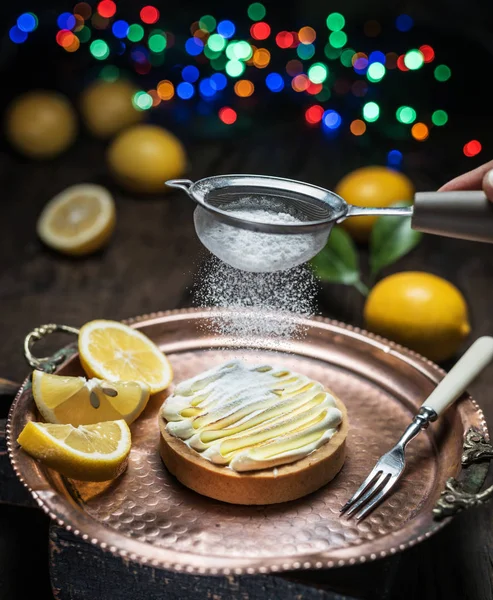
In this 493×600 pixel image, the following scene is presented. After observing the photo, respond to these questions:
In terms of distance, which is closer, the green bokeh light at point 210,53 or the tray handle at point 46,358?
the tray handle at point 46,358

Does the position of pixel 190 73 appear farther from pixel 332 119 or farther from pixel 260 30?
pixel 332 119

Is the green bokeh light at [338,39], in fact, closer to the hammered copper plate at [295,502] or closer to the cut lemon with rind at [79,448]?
the hammered copper plate at [295,502]

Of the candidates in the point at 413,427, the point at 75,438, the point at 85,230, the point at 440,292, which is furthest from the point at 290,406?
the point at 85,230

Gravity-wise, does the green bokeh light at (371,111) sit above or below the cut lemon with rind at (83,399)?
above

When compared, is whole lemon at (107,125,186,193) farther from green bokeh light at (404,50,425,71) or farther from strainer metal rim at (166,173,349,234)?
strainer metal rim at (166,173,349,234)

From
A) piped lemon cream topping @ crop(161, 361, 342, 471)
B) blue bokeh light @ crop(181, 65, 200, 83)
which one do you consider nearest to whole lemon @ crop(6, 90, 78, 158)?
blue bokeh light @ crop(181, 65, 200, 83)

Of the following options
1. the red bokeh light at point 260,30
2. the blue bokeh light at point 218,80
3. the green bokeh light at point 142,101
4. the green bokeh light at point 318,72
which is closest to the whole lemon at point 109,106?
the green bokeh light at point 142,101
